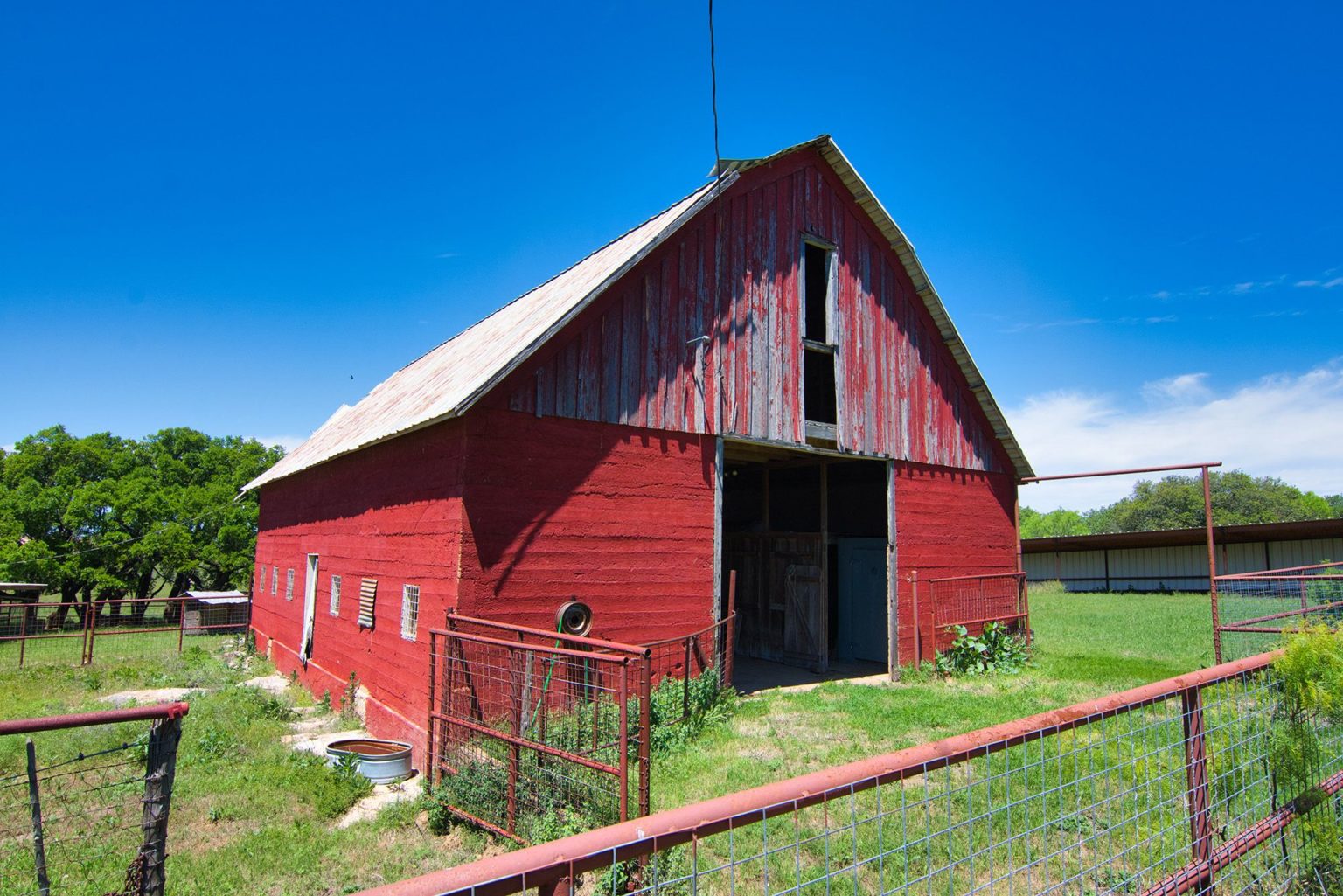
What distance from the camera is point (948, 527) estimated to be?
52.1 feet

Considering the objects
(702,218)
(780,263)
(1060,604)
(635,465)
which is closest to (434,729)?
(635,465)

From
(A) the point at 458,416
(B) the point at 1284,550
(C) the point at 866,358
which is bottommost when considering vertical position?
(B) the point at 1284,550

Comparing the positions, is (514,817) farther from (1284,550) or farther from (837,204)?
(1284,550)

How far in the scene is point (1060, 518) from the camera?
153m

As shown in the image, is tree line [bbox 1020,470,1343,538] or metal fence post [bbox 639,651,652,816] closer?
metal fence post [bbox 639,651,652,816]

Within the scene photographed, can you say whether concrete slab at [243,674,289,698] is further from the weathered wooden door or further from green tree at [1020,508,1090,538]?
green tree at [1020,508,1090,538]

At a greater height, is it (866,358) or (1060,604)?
(866,358)

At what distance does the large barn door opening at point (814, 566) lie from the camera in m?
16.1

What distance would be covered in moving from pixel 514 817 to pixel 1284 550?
35.6m

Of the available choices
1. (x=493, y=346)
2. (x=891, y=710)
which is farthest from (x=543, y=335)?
(x=891, y=710)

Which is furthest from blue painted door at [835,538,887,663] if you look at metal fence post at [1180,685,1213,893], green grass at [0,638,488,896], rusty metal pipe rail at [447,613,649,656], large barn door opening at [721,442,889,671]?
metal fence post at [1180,685,1213,893]

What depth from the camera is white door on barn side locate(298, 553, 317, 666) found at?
1575 centimetres

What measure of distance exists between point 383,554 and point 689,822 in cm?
1059

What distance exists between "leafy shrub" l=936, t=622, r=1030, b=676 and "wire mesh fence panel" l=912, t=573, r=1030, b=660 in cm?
17
